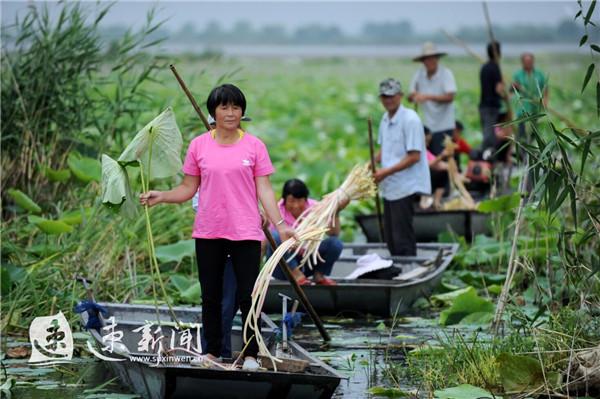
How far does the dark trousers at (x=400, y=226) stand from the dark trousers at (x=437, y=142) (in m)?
2.69

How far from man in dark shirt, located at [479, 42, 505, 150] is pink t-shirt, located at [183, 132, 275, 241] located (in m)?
7.56

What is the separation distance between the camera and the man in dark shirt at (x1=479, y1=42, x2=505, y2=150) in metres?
13.8

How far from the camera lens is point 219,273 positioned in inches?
255

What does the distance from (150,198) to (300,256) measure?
8.45ft

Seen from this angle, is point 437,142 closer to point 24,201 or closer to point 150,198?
point 24,201

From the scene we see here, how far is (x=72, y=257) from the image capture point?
8883mm

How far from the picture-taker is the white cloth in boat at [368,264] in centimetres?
924

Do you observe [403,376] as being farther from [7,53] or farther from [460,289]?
[7,53]

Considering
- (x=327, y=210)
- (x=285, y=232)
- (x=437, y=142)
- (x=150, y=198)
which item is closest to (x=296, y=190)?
(x=327, y=210)

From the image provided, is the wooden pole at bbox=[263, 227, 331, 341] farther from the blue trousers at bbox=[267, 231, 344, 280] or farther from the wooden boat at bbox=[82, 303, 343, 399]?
the blue trousers at bbox=[267, 231, 344, 280]

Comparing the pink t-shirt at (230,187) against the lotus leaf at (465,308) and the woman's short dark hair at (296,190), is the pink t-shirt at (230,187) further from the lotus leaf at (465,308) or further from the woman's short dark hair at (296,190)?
the lotus leaf at (465,308)

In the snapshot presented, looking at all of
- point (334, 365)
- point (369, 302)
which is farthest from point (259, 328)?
point (369, 302)

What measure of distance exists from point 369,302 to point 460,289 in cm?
121

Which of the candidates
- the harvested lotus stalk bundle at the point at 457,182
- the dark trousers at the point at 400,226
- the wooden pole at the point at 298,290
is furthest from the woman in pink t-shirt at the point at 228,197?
the harvested lotus stalk bundle at the point at 457,182
